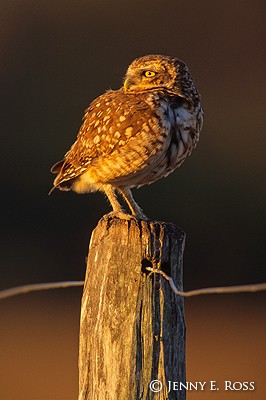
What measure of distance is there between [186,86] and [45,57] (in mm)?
11604

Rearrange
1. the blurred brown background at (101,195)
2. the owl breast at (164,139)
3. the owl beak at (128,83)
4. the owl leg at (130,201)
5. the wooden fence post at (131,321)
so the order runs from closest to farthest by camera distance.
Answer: the wooden fence post at (131,321)
the owl breast at (164,139)
the owl beak at (128,83)
the owl leg at (130,201)
the blurred brown background at (101,195)

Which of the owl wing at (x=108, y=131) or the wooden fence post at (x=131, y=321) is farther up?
the owl wing at (x=108, y=131)

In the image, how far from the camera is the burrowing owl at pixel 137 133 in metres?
5.87

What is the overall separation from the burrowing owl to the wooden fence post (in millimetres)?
1262

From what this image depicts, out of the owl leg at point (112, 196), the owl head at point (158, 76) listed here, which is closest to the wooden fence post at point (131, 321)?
the owl leg at point (112, 196)

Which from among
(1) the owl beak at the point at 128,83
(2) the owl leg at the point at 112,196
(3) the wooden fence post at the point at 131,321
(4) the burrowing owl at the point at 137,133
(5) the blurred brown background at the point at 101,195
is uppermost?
(5) the blurred brown background at the point at 101,195

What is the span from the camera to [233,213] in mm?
13992

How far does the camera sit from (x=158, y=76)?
6.31m

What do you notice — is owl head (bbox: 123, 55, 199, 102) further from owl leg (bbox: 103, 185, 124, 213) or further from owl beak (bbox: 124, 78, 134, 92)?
owl leg (bbox: 103, 185, 124, 213)

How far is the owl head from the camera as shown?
20.6 feet

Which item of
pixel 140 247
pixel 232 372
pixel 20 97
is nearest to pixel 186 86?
pixel 140 247

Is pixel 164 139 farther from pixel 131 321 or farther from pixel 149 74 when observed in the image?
pixel 131 321

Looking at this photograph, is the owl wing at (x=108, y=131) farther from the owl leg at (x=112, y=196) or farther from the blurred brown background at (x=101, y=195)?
the blurred brown background at (x=101, y=195)

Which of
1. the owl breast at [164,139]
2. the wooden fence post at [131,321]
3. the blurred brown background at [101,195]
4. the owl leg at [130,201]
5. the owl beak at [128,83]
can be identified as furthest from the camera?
the blurred brown background at [101,195]
